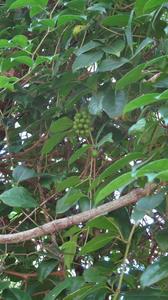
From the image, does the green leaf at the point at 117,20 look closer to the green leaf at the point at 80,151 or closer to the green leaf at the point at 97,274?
the green leaf at the point at 80,151

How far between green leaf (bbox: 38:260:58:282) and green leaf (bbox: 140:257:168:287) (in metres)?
0.35

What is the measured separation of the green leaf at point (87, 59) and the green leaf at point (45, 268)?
1.37ft

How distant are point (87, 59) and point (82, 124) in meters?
0.17

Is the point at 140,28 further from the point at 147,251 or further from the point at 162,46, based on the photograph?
the point at 147,251

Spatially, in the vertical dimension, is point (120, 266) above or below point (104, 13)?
below

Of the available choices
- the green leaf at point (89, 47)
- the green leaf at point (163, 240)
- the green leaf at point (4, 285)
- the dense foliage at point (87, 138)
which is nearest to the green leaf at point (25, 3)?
the dense foliage at point (87, 138)

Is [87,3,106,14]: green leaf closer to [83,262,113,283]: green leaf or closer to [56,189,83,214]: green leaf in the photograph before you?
[56,189,83,214]: green leaf

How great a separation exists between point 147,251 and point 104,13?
1.82 feet

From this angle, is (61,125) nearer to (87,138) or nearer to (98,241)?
(87,138)

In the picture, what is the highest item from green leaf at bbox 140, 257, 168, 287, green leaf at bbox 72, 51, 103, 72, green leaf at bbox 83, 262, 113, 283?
green leaf at bbox 72, 51, 103, 72

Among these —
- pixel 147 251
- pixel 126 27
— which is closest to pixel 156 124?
pixel 126 27

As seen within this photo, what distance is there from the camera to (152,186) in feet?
2.75

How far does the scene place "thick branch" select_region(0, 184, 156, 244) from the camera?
857 millimetres

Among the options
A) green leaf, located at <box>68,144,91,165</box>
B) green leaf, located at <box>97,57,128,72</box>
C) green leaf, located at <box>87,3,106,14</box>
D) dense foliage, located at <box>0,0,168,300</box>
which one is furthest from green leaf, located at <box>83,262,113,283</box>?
green leaf, located at <box>87,3,106,14</box>
